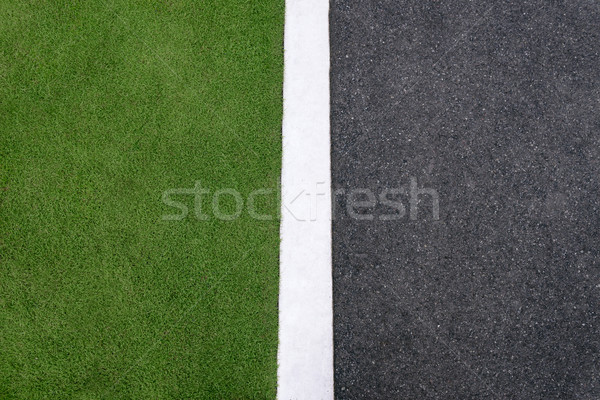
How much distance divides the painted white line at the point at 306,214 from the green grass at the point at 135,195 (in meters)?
0.09

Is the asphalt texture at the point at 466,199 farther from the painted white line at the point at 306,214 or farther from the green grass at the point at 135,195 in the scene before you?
the green grass at the point at 135,195

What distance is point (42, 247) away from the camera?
2545 mm

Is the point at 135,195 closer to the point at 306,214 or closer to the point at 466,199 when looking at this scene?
the point at 306,214

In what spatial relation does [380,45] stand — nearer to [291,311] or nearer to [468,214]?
[468,214]

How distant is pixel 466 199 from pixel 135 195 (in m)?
2.15

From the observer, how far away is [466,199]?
2602mm

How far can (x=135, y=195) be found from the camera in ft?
8.47

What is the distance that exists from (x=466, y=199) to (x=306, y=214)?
1046 mm

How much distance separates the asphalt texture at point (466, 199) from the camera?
8.05 ft

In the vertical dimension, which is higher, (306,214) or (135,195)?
(135,195)

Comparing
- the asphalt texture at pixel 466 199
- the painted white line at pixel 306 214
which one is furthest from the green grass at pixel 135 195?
the asphalt texture at pixel 466 199

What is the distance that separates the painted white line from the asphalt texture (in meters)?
0.08

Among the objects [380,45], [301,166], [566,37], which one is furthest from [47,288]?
[566,37]

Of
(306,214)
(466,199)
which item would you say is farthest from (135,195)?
(466,199)
